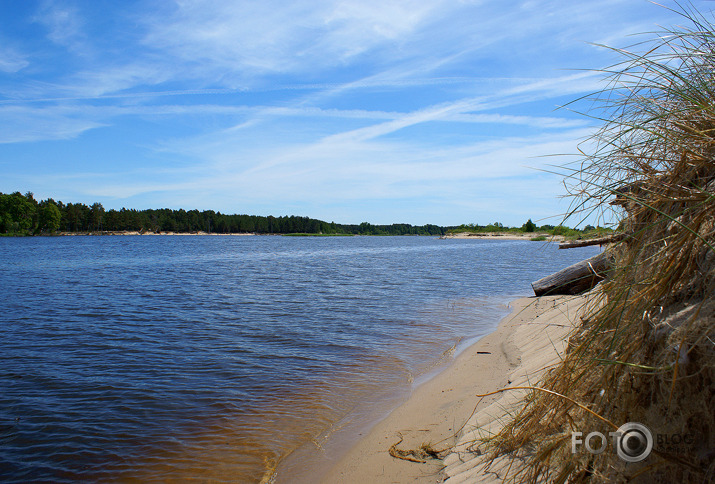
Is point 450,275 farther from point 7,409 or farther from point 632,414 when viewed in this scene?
point 632,414

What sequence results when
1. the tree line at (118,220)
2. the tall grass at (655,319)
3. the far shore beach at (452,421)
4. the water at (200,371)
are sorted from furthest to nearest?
the tree line at (118,220)
the water at (200,371)
the far shore beach at (452,421)
the tall grass at (655,319)

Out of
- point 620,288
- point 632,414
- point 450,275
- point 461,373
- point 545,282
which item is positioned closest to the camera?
point 632,414

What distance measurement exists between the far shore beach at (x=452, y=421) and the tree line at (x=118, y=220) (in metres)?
144

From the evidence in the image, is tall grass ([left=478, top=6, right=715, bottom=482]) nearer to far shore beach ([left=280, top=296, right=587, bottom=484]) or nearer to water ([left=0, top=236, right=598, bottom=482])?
far shore beach ([left=280, top=296, right=587, bottom=484])

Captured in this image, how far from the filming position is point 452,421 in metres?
5.33

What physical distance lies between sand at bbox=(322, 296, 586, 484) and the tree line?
144110mm

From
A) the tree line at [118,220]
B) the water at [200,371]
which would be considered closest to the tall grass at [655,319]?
Result: the water at [200,371]

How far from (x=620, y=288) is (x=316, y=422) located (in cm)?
490

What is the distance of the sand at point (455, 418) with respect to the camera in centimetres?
409

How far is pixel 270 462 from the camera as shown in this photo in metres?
5.05

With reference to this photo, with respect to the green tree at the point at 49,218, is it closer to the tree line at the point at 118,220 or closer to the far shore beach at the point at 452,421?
the tree line at the point at 118,220

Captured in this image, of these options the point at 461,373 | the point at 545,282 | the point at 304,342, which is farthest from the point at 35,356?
the point at 545,282

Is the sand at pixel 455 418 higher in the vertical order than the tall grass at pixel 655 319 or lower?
lower

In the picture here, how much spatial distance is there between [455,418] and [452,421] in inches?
3.3
